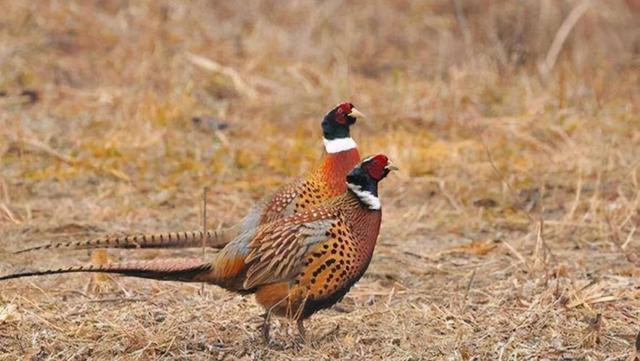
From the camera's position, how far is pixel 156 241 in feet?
17.8

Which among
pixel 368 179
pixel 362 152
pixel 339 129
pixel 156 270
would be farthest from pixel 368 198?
pixel 362 152

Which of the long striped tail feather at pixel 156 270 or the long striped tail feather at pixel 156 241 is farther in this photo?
the long striped tail feather at pixel 156 241

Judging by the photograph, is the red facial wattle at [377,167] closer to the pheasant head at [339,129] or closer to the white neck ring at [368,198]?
the white neck ring at [368,198]

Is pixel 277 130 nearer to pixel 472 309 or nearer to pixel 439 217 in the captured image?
pixel 439 217

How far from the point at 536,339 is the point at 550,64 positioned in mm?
5727

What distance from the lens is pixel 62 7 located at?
36.4 ft

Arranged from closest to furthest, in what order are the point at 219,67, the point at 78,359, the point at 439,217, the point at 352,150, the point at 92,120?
the point at 78,359 → the point at 352,150 → the point at 439,217 → the point at 92,120 → the point at 219,67

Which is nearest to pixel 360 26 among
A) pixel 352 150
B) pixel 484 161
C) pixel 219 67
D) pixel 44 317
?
pixel 219 67

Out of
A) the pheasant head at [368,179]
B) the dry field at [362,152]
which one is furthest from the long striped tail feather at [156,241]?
the pheasant head at [368,179]

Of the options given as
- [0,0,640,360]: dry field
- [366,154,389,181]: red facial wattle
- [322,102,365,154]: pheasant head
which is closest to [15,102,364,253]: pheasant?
[322,102,365,154]: pheasant head

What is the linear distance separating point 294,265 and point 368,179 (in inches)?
18.7

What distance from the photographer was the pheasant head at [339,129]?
19.7 ft

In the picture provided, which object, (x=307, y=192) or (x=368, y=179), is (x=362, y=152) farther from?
(x=368, y=179)

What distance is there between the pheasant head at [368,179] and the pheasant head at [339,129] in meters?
0.77
